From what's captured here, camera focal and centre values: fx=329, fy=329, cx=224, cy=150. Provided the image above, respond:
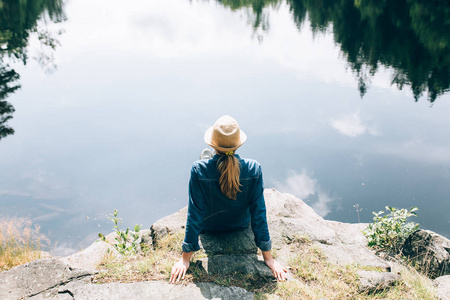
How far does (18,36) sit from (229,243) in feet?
89.7

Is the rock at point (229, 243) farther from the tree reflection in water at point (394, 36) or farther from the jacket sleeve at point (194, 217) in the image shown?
the tree reflection in water at point (394, 36)

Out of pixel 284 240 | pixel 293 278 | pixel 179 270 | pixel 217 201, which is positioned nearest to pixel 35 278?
pixel 179 270

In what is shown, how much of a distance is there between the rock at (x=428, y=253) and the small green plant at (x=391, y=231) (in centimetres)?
19

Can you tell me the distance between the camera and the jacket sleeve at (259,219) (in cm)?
366

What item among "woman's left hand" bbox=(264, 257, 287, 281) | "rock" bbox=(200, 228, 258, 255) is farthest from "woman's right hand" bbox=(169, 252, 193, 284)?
"woman's left hand" bbox=(264, 257, 287, 281)

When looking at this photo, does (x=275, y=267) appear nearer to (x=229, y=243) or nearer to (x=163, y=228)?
(x=229, y=243)

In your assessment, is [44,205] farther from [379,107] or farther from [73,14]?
[73,14]

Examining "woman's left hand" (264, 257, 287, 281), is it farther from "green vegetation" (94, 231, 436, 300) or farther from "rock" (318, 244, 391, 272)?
"rock" (318, 244, 391, 272)

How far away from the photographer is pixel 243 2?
52062 millimetres

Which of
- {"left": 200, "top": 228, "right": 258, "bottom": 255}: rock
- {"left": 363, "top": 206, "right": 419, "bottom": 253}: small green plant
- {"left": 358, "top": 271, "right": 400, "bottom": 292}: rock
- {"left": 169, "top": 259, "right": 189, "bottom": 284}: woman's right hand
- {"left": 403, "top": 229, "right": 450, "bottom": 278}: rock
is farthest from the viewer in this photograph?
{"left": 363, "top": 206, "right": 419, "bottom": 253}: small green plant

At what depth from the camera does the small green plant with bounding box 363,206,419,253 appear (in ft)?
18.1

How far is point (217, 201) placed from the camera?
3807mm

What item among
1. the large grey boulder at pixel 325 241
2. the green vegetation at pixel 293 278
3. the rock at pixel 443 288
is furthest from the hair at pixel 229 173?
the rock at pixel 443 288

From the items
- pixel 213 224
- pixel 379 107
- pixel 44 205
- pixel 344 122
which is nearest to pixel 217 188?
pixel 213 224
